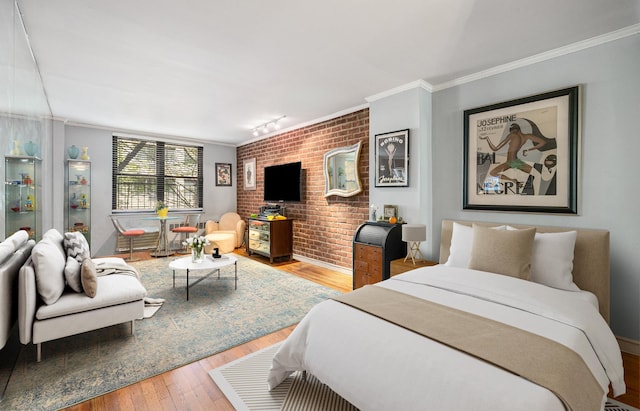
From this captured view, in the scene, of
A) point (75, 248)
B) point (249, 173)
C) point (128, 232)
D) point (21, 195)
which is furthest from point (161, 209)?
point (21, 195)

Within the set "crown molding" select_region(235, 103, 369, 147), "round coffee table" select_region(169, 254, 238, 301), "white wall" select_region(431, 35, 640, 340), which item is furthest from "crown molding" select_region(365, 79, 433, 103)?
"round coffee table" select_region(169, 254, 238, 301)

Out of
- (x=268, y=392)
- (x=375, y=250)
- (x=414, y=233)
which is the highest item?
(x=414, y=233)

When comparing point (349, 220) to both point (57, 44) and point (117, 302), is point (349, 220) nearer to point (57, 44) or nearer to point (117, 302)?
point (117, 302)

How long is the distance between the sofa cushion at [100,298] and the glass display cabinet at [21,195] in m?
0.62

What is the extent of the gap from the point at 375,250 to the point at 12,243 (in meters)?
3.22

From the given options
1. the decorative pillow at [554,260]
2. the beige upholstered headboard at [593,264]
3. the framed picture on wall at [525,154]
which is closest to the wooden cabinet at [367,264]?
the framed picture on wall at [525,154]

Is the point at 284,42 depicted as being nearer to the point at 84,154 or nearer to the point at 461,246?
the point at 461,246

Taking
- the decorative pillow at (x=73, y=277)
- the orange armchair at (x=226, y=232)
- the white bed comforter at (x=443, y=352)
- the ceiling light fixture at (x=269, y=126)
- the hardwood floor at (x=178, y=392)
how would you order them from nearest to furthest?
the white bed comforter at (x=443, y=352) → the hardwood floor at (x=178, y=392) → the decorative pillow at (x=73, y=277) → the ceiling light fixture at (x=269, y=126) → the orange armchair at (x=226, y=232)

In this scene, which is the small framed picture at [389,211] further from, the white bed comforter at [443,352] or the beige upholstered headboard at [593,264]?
the beige upholstered headboard at [593,264]

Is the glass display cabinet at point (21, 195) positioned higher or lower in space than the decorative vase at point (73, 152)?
lower

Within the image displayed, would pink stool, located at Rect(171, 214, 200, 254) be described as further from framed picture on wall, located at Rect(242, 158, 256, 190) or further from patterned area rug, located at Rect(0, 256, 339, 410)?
patterned area rug, located at Rect(0, 256, 339, 410)

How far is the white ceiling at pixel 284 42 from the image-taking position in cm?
211

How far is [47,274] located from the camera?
7.36 feet

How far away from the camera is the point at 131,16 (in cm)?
219
